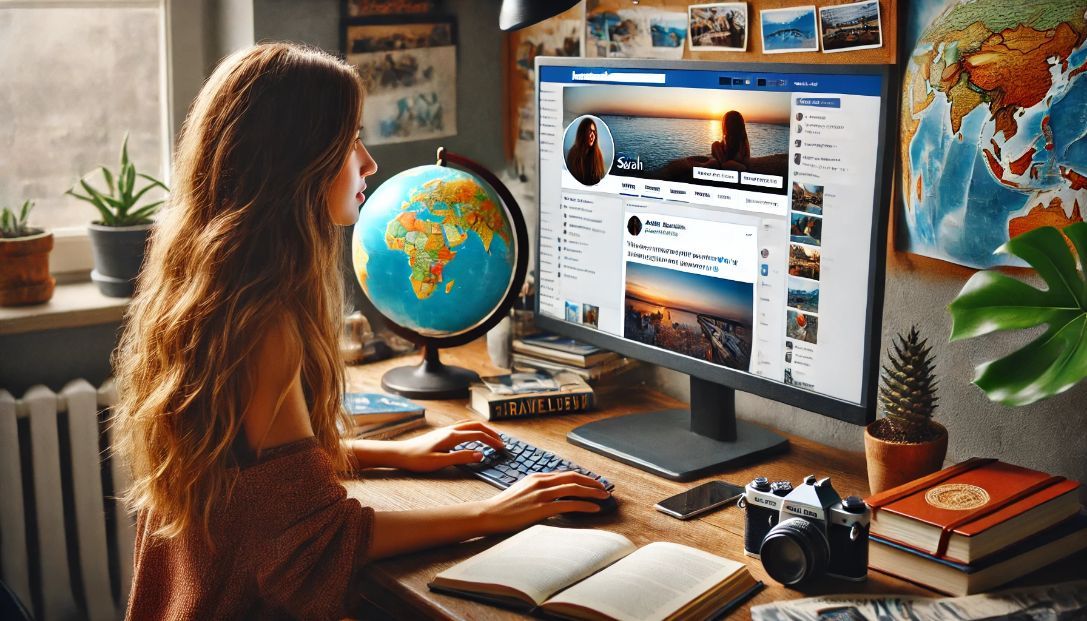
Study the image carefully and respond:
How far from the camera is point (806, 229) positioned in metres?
1.27

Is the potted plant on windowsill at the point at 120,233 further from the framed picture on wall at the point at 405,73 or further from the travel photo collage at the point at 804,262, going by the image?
the travel photo collage at the point at 804,262

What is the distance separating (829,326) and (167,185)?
1.39 metres

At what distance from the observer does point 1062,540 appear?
3.71 feet

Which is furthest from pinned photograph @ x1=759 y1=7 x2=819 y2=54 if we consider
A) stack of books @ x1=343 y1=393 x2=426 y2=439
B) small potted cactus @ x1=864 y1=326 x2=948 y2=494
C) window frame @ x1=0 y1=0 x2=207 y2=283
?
window frame @ x1=0 y1=0 x2=207 y2=283

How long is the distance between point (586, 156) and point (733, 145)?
0.26 meters

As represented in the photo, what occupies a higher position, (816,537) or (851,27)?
(851,27)

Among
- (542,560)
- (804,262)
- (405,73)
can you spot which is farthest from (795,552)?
(405,73)

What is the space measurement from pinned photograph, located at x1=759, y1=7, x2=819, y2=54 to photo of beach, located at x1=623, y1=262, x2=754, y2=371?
38cm

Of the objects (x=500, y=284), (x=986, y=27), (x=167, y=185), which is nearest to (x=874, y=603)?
(x=986, y=27)

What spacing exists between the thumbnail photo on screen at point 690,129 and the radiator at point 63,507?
1.05 m

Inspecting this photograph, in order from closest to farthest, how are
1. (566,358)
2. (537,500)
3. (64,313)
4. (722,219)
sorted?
(537,500) < (722,219) < (566,358) < (64,313)

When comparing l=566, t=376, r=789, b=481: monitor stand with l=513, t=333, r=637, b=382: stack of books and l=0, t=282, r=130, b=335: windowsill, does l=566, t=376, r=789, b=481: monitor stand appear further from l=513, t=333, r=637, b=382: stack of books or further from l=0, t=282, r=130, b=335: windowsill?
l=0, t=282, r=130, b=335: windowsill

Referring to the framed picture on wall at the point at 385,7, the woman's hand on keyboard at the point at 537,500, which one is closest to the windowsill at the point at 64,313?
the framed picture on wall at the point at 385,7

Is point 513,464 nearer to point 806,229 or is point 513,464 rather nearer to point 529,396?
point 529,396
